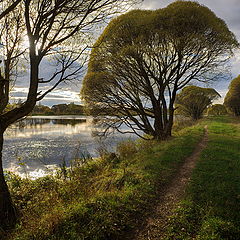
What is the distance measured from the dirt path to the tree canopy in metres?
41.0

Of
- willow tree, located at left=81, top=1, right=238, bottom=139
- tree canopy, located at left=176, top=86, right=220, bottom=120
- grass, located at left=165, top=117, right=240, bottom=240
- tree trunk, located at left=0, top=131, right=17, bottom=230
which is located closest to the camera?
grass, located at left=165, top=117, right=240, bottom=240

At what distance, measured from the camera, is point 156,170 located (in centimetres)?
697

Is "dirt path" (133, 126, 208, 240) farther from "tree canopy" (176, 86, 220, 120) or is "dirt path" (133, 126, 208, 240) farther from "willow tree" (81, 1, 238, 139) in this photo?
"tree canopy" (176, 86, 220, 120)

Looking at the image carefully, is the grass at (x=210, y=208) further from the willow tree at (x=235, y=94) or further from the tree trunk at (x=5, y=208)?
the willow tree at (x=235, y=94)

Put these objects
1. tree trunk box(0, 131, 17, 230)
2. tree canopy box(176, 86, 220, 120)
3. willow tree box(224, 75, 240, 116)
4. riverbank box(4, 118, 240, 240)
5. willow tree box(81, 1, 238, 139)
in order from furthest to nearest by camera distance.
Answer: tree canopy box(176, 86, 220, 120) < willow tree box(224, 75, 240, 116) < willow tree box(81, 1, 238, 139) < tree trunk box(0, 131, 17, 230) < riverbank box(4, 118, 240, 240)

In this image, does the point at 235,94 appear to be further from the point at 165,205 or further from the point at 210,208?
the point at 165,205

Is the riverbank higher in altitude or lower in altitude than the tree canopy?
lower

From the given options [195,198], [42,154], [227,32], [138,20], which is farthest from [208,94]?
[195,198]

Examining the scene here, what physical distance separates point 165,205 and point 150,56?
34.8ft

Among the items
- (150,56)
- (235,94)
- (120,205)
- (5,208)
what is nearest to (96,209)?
(120,205)

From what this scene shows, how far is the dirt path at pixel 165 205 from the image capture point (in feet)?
12.2

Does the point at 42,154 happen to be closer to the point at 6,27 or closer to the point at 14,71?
the point at 14,71

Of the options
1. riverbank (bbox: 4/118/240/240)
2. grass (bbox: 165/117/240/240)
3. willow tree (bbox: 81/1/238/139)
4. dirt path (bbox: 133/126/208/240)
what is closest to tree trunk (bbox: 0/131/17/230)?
riverbank (bbox: 4/118/240/240)

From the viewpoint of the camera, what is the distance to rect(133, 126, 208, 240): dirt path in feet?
12.2
